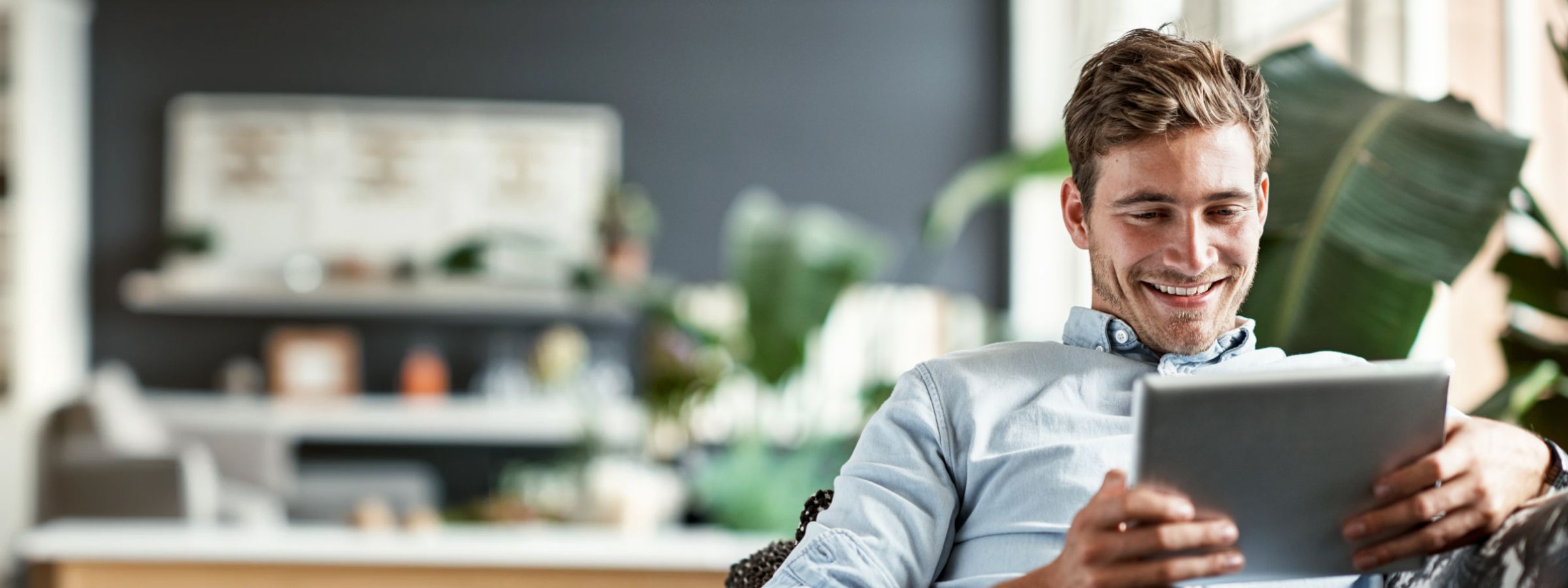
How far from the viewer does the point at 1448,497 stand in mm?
984

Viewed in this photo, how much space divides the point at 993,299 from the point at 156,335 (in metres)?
3.90

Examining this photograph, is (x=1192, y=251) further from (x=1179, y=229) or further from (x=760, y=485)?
(x=760, y=485)

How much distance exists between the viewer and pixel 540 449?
6.37 m

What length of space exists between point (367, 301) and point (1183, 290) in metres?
5.59

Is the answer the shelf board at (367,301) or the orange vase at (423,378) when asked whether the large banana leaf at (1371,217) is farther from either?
the orange vase at (423,378)

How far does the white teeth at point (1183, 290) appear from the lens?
3.64ft

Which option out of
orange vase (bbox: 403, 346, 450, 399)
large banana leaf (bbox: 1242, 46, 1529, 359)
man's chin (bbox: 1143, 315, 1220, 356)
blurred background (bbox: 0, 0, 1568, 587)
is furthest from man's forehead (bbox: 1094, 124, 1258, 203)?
orange vase (bbox: 403, 346, 450, 399)

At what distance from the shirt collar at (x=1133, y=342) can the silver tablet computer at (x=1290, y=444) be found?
9.1 inches

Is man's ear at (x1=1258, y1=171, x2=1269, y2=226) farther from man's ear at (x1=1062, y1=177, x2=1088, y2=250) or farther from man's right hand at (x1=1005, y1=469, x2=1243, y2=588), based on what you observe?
man's right hand at (x1=1005, y1=469, x2=1243, y2=588)

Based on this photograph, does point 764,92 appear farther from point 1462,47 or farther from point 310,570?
point 310,570

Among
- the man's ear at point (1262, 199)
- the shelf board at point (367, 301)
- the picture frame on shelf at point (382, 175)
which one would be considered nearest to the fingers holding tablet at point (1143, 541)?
the man's ear at point (1262, 199)

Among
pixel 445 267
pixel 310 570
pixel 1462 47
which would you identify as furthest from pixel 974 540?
pixel 445 267

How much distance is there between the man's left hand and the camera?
3.17 ft

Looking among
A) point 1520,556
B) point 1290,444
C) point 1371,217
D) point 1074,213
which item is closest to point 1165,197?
point 1074,213
